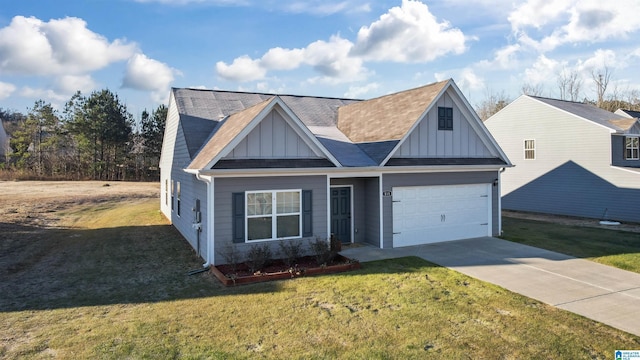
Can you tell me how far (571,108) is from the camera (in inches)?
928

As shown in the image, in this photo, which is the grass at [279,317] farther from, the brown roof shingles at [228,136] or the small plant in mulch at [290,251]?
the brown roof shingles at [228,136]

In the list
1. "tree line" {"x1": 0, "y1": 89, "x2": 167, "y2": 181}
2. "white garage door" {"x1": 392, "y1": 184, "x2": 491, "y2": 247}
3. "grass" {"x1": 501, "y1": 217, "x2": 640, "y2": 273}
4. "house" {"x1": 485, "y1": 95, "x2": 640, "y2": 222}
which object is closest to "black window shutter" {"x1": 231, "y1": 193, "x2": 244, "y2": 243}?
"white garage door" {"x1": 392, "y1": 184, "x2": 491, "y2": 247}

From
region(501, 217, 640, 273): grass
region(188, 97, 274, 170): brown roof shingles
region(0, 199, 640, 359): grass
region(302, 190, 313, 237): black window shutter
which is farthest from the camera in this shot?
region(501, 217, 640, 273): grass

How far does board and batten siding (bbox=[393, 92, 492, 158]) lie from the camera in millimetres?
13711

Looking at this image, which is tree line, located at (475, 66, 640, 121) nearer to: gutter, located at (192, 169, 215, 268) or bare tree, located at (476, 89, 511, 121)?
bare tree, located at (476, 89, 511, 121)

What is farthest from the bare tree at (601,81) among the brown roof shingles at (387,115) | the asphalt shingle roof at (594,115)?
the brown roof shingles at (387,115)

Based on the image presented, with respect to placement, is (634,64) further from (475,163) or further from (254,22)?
(254,22)

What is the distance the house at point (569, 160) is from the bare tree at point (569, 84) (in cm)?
2459

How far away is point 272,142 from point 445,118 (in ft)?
21.6

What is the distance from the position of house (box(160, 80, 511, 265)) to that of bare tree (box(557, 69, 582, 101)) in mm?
39392

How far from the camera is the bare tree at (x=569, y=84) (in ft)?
152

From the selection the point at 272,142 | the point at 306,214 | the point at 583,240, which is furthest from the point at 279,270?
the point at 583,240

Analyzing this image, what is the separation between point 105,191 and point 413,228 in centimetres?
2604

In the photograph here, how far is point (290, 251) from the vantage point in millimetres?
11109
